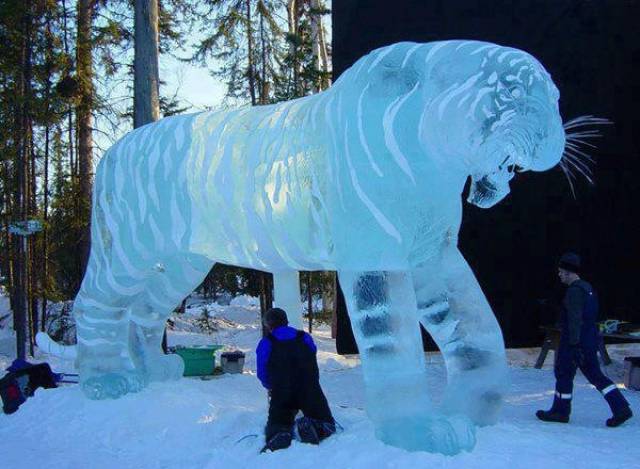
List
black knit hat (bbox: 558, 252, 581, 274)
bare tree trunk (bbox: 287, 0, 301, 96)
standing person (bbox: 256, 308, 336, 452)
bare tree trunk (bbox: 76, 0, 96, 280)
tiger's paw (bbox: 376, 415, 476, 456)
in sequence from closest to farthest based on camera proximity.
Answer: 1. tiger's paw (bbox: 376, 415, 476, 456)
2. standing person (bbox: 256, 308, 336, 452)
3. black knit hat (bbox: 558, 252, 581, 274)
4. bare tree trunk (bbox: 76, 0, 96, 280)
5. bare tree trunk (bbox: 287, 0, 301, 96)

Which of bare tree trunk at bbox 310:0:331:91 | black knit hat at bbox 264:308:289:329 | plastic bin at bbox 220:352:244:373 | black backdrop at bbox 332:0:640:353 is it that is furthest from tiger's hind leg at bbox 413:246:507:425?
bare tree trunk at bbox 310:0:331:91

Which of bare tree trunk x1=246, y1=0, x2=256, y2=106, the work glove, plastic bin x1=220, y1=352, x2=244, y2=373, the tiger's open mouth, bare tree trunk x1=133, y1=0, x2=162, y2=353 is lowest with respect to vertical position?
plastic bin x1=220, y1=352, x2=244, y2=373

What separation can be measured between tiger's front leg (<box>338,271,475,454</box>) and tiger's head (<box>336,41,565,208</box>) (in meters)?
0.62

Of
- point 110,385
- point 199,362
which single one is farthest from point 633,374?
point 110,385

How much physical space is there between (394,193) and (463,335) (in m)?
0.90

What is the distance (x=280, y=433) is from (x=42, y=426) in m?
2.16

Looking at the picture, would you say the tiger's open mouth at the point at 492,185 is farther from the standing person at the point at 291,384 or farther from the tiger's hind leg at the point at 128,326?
the tiger's hind leg at the point at 128,326

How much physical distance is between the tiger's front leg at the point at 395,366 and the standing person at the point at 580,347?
1664mm

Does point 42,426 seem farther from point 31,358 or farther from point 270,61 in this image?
point 270,61

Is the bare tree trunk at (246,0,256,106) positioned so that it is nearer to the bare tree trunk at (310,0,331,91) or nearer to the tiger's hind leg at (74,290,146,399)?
the bare tree trunk at (310,0,331,91)

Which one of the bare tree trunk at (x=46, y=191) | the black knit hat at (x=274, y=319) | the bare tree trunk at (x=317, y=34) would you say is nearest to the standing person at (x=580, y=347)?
the black knit hat at (x=274, y=319)

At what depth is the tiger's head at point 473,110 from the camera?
3135 mm

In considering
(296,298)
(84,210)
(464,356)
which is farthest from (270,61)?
(464,356)

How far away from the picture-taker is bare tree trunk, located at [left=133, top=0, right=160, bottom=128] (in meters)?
8.05
